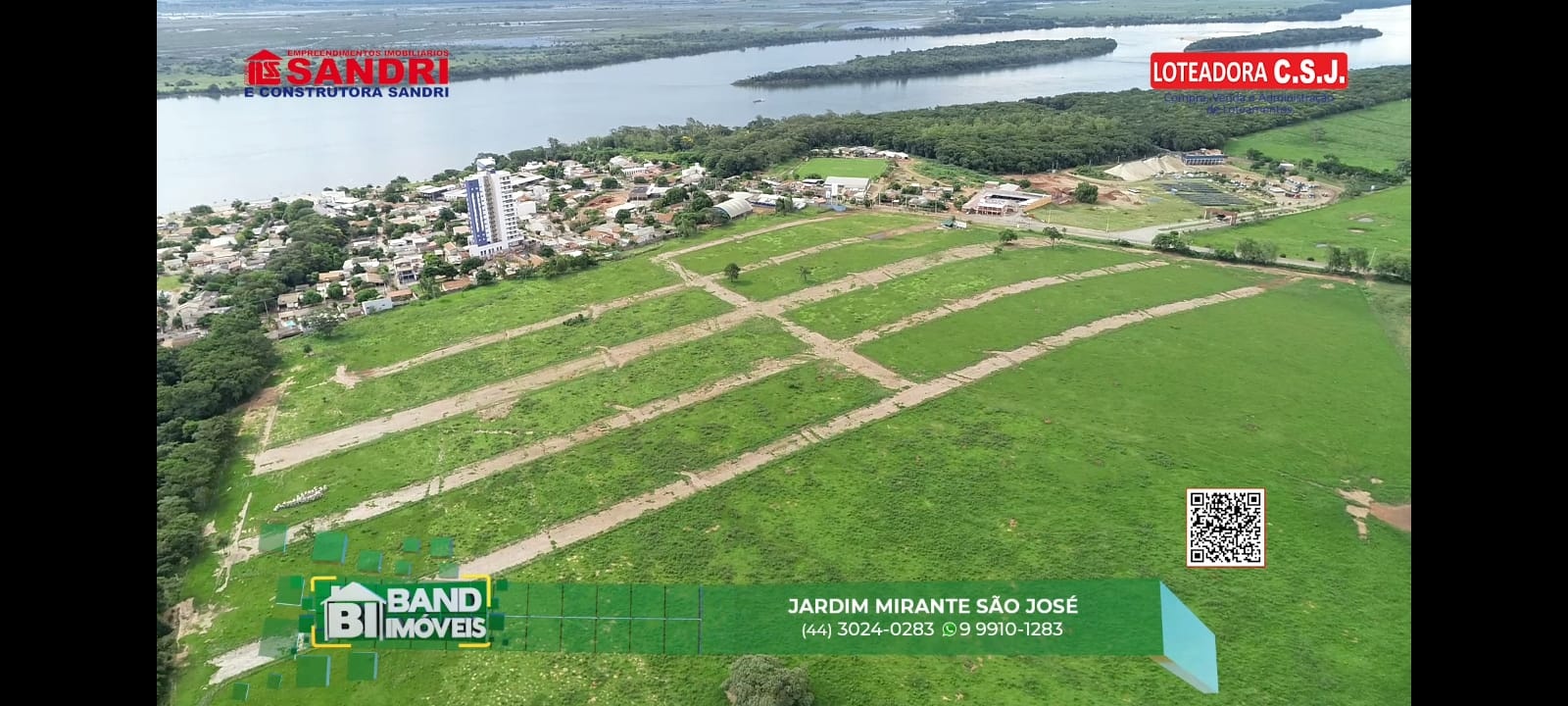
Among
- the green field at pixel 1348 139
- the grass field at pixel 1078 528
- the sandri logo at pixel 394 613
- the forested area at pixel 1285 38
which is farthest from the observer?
the forested area at pixel 1285 38

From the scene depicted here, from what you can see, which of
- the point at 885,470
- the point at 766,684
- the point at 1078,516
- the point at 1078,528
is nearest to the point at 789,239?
the point at 885,470

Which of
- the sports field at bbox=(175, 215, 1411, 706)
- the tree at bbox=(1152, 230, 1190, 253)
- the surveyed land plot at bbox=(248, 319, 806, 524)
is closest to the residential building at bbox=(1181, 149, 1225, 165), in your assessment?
the tree at bbox=(1152, 230, 1190, 253)

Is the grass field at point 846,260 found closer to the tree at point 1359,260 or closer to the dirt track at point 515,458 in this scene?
the dirt track at point 515,458

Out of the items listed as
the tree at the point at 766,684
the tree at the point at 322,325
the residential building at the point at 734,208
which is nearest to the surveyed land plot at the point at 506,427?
the tree at the point at 322,325

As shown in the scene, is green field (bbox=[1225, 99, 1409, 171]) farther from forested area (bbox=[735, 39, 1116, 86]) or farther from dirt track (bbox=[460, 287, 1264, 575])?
forested area (bbox=[735, 39, 1116, 86])

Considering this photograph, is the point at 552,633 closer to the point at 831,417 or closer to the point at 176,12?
the point at 831,417

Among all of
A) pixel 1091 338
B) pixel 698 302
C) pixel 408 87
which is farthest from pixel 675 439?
pixel 1091 338
